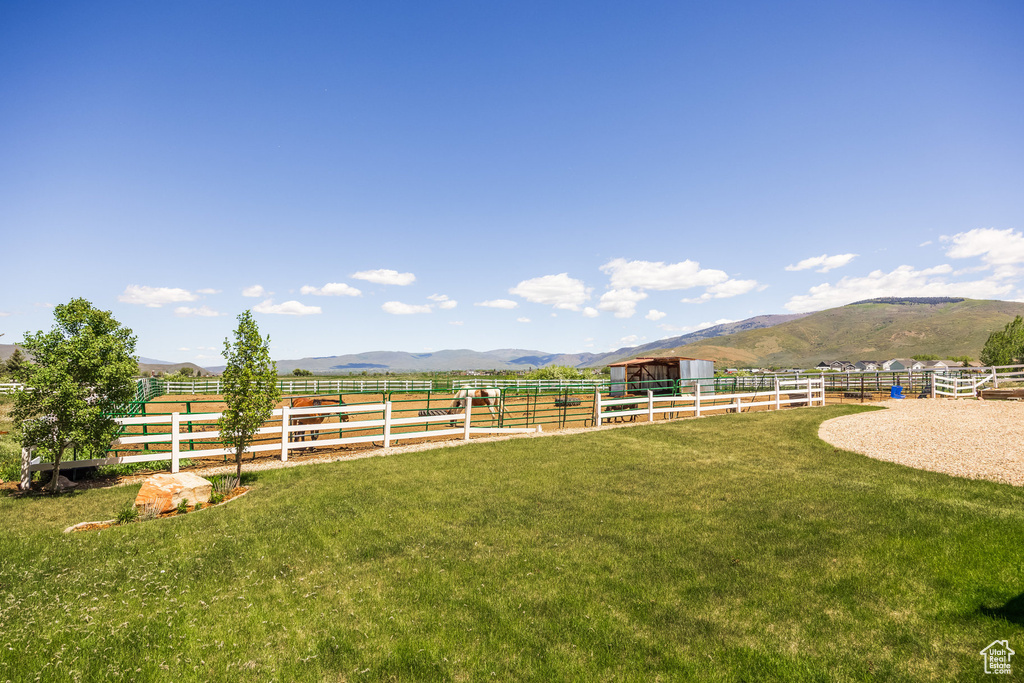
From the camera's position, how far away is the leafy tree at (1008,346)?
2437 inches

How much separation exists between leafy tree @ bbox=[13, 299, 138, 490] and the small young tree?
77.8 inches

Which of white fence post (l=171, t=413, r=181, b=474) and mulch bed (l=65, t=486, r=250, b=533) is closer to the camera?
mulch bed (l=65, t=486, r=250, b=533)

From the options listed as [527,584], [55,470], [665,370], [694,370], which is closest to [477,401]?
[665,370]

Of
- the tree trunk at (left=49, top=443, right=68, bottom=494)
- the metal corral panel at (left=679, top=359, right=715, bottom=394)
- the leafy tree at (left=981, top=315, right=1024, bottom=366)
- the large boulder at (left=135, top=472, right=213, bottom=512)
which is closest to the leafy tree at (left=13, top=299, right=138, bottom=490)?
the tree trunk at (left=49, top=443, right=68, bottom=494)

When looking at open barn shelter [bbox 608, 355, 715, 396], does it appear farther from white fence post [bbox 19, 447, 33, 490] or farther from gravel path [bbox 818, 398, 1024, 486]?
white fence post [bbox 19, 447, 33, 490]

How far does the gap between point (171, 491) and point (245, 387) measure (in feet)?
8.48

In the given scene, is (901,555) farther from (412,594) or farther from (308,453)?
(308,453)

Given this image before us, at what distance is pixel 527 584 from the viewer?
18.5 feet

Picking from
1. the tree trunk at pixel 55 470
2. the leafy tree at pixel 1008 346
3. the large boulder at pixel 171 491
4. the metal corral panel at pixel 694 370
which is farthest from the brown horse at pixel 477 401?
the leafy tree at pixel 1008 346

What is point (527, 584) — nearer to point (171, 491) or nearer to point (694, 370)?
point (171, 491)

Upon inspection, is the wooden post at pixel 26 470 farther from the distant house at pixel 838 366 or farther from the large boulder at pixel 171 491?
the distant house at pixel 838 366

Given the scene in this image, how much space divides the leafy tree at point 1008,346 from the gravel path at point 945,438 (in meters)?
62.5

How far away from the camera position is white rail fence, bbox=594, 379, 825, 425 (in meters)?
18.8

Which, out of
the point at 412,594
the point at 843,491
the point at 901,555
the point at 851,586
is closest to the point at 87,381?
the point at 412,594
